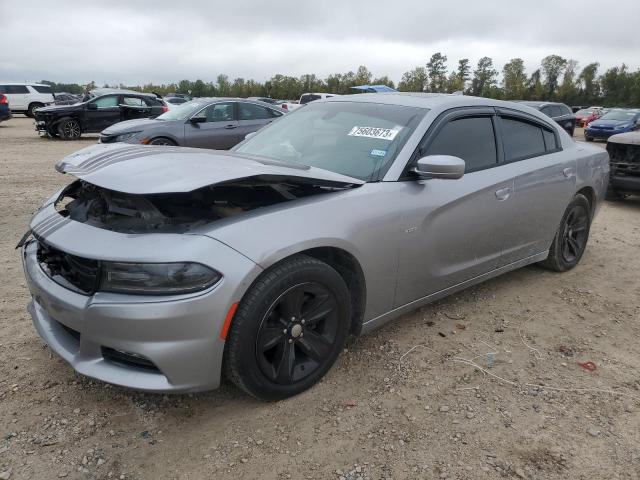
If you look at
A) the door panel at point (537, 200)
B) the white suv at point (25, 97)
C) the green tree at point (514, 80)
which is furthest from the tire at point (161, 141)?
the green tree at point (514, 80)

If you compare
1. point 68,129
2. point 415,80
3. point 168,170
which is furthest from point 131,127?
point 415,80

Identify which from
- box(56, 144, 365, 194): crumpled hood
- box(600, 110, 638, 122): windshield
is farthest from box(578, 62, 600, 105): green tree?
box(56, 144, 365, 194): crumpled hood

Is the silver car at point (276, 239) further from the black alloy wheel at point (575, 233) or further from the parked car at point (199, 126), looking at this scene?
the parked car at point (199, 126)

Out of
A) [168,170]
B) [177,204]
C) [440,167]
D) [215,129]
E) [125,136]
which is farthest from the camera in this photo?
[215,129]

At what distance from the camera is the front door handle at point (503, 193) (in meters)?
3.45

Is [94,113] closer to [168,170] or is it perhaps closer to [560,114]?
[168,170]

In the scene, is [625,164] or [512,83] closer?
[625,164]

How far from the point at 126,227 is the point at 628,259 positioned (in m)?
4.90

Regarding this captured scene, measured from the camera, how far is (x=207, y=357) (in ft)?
7.05

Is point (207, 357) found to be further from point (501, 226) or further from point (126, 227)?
point (501, 226)

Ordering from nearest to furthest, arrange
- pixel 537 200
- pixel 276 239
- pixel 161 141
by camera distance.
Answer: pixel 276 239
pixel 537 200
pixel 161 141

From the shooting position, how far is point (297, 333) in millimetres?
2465

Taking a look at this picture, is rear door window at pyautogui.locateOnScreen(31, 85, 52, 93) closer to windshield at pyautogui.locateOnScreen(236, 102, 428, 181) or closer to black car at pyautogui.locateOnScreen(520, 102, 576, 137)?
black car at pyautogui.locateOnScreen(520, 102, 576, 137)

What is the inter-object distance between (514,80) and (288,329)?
79707 millimetres
